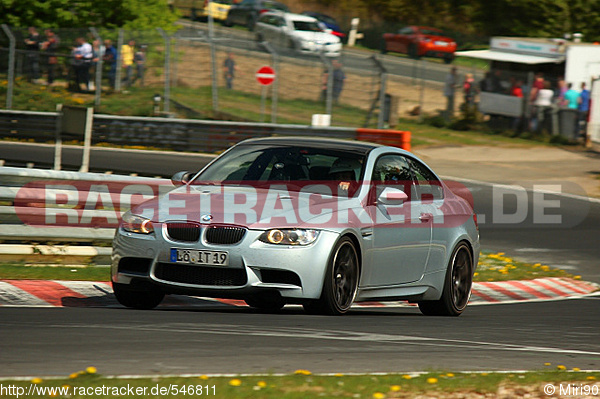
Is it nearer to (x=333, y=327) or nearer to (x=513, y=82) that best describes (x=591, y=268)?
(x=333, y=327)

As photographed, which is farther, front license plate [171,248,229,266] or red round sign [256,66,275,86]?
red round sign [256,66,275,86]

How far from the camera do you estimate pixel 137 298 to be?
8289 millimetres

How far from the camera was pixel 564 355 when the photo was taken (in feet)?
21.6

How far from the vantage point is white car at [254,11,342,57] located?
151 feet

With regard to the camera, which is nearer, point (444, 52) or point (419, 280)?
point (419, 280)

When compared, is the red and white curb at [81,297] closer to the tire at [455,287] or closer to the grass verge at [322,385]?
the tire at [455,287]

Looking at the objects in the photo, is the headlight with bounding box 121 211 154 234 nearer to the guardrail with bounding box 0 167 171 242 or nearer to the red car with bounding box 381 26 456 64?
the guardrail with bounding box 0 167 171 242

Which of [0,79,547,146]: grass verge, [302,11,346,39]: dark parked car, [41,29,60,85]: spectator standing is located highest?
[41,29,60,85]: spectator standing

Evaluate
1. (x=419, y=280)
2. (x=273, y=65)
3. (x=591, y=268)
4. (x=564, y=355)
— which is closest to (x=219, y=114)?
(x=273, y=65)

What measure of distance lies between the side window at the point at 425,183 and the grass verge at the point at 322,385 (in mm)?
3806

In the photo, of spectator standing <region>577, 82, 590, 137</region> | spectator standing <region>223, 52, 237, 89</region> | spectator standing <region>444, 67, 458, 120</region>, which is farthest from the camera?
spectator standing <region>444, 67, 458, 120</region>

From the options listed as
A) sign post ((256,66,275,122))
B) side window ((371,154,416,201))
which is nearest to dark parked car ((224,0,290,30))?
sign post ((256,66,275,122))

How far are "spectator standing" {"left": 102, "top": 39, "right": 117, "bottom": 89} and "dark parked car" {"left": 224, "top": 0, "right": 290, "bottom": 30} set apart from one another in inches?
934

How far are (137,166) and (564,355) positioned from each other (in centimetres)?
1665
